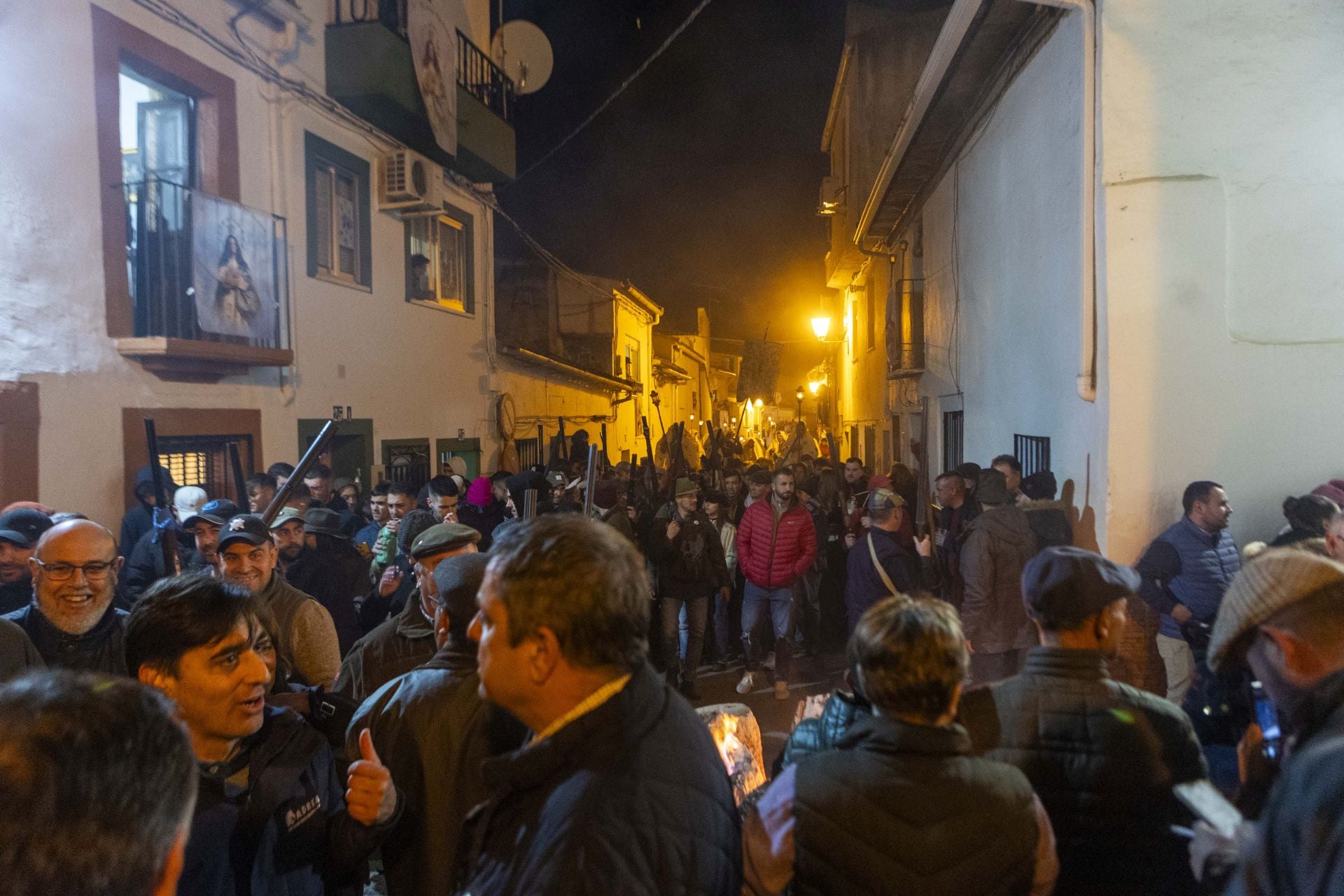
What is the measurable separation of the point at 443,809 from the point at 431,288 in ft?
38.6

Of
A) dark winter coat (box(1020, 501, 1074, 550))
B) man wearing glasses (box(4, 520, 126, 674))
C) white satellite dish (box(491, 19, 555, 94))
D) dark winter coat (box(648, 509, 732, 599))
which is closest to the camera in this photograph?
man wearing glasses (box(4, 520, 126, 674))

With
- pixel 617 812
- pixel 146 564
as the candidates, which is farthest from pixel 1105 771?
pixel 146 564

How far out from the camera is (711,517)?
25.9ft

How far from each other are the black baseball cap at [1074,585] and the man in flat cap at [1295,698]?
14.8 inches

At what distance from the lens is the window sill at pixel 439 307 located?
12.3 metres

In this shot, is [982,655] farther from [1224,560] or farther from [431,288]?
[431,288]

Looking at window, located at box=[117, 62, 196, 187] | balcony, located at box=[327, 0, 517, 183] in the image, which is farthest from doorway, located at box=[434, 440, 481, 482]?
window, located at box=[117, 62, 196, 187]

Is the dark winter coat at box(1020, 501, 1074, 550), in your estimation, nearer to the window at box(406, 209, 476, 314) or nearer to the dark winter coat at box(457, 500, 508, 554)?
the dark winter coat at box(457, 500, 508, 554)

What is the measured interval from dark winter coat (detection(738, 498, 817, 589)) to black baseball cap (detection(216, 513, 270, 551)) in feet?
14.2

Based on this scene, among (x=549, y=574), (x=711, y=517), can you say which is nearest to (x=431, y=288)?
(x=711, y=517)

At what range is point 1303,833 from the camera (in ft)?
4.01

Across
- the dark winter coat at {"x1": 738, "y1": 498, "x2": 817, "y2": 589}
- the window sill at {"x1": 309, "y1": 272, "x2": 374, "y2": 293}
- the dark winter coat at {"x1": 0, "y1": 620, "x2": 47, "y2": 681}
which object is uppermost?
the window sill at {"x1": 309, "y1": 272, "x2": 374, "y2": 293}

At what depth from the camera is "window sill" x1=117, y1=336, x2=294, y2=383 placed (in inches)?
274

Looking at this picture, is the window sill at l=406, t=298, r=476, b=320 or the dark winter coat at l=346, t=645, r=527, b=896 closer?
the dark winter coat at l=346, t=645, r=527, b=896
